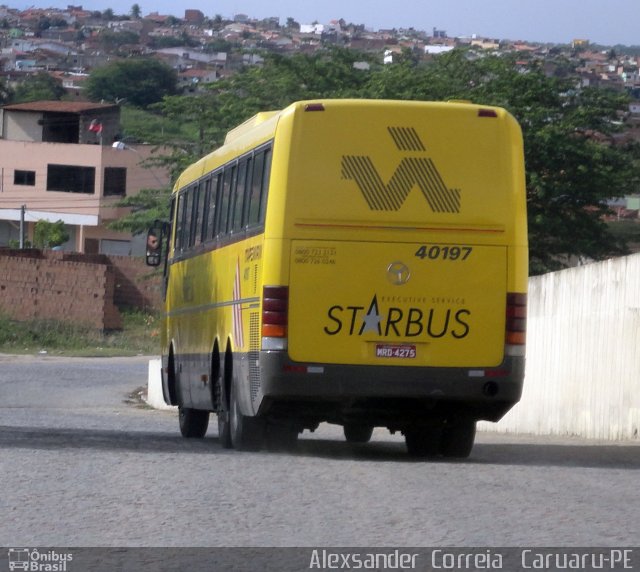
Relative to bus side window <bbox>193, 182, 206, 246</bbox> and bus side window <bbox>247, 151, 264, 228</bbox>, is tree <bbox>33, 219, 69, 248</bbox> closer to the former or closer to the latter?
bus side window <bbox>193, 182, 206, 246</bbox>

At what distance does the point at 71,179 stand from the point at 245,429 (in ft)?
206

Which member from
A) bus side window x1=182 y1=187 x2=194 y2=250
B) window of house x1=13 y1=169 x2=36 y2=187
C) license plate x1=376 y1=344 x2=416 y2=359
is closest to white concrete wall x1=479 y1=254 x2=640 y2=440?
license plate x1=376 y1=344 x2=416 y2=359

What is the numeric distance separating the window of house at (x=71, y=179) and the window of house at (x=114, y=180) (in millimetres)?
688

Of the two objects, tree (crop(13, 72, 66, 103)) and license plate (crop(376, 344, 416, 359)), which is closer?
license plate (crop(376, 344, 416, 359))

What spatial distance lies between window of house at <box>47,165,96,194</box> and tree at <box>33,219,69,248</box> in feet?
10.5

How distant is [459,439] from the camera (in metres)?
14.2

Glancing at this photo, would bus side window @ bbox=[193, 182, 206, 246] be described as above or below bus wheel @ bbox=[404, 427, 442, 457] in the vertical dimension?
above

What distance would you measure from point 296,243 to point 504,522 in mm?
4525

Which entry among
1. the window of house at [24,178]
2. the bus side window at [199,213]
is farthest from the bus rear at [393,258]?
the window of house at [24,178]

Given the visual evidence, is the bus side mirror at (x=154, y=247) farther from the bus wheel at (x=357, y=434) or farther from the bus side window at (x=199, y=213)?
the bus wheel at (x=357, y=434)

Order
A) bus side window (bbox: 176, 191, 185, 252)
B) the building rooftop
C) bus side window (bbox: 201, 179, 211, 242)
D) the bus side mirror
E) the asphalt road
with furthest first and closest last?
the building rooftop
the bus side mirror
bus side window (bbox: 176, 191, 185, 252)
bus side window (bbox: 201, 179, 211, 242)
the asphalt road

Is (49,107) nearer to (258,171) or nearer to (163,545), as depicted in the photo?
(258,171)

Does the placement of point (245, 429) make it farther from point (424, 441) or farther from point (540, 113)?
point (540, 113)

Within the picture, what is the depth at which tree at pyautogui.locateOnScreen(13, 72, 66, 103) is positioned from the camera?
131925 millimetres
